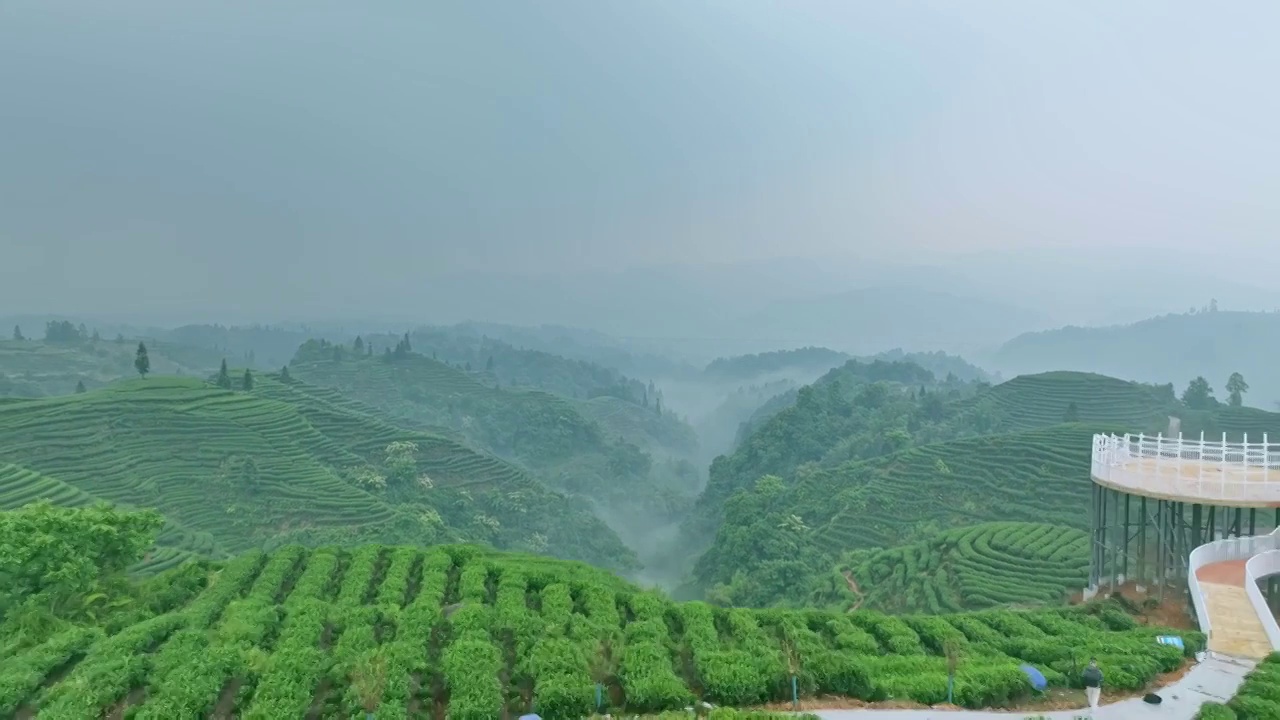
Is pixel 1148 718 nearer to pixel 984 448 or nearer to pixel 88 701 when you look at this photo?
pixel 88 701

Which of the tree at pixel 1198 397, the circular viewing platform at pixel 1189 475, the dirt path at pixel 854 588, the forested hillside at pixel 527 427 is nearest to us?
the circular viewing platform at pixel 1189 475

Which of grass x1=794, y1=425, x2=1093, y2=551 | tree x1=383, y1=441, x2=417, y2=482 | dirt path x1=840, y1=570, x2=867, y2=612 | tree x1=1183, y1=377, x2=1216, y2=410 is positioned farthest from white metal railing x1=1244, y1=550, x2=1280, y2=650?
tree x1=1183, y1=377, x2=1216, y2=410

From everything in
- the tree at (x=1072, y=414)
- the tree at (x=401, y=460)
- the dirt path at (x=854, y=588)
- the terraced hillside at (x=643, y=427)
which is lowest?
the terraced hillside at (x=643, y=427)

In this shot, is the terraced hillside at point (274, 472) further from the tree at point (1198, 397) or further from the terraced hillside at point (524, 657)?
the tree at point (1198, 397)

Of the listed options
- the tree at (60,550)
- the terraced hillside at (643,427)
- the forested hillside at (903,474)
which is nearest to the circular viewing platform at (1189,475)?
the forested hillside at (903,474)

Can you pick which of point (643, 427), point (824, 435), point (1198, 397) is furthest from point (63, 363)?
point (1198, 397)
